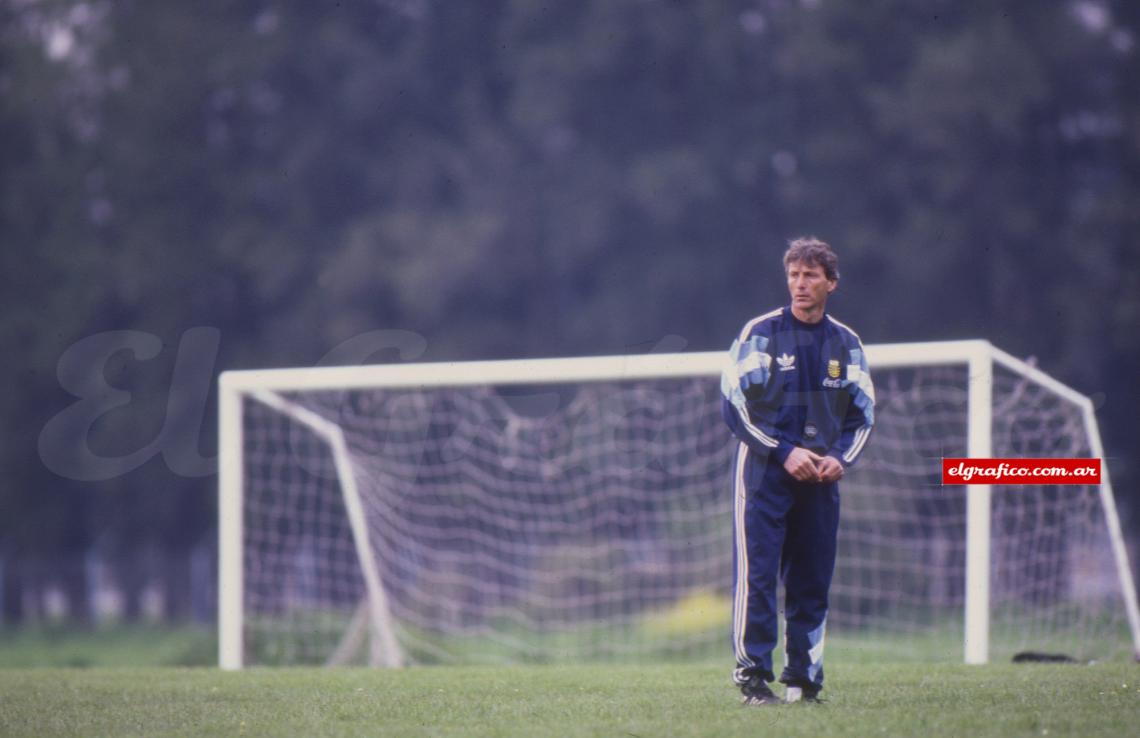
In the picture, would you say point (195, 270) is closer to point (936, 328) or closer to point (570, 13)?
point (570, 13)

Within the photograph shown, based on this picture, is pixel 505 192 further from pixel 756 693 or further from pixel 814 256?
pixel 756 693

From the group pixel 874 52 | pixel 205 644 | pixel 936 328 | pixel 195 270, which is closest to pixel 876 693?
pixel 205 644

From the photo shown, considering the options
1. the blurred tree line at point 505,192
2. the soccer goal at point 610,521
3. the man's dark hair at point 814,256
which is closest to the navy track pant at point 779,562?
the man's dark hair at point 814,256

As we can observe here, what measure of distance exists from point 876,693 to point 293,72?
22228 millimetres

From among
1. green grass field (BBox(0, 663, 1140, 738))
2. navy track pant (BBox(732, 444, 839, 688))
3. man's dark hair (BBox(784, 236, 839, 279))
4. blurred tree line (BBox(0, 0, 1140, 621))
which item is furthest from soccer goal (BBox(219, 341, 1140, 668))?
blurred tree line (BBox(0, 0, 1140, 621))

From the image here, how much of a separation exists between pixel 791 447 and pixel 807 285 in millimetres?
608

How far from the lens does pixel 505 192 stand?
25.3 meters

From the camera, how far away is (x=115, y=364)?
26.1 m

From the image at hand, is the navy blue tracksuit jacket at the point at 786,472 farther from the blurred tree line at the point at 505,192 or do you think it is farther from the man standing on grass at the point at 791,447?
the blurred tree line at the point at 505,192

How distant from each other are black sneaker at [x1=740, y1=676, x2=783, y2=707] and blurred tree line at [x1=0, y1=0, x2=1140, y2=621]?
17.6 metres

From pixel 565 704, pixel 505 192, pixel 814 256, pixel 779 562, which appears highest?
pixel 505 192

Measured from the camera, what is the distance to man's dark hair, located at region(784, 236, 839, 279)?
5.64 metres

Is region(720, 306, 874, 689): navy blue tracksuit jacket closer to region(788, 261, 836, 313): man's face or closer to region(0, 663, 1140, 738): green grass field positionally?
region(788, 261, 836, 313): man's face

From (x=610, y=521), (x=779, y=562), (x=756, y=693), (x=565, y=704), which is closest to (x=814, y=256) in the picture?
(x=779, y=562)
